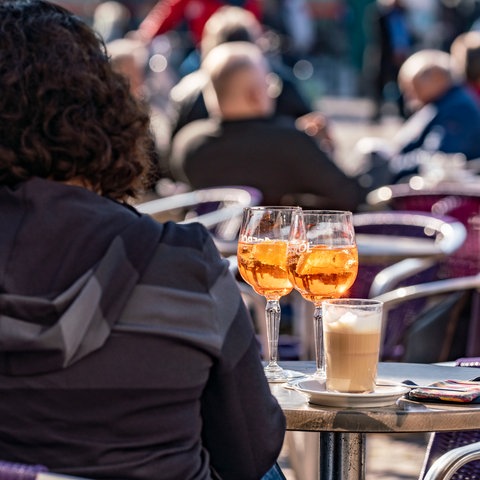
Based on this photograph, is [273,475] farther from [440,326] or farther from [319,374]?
[440,326]

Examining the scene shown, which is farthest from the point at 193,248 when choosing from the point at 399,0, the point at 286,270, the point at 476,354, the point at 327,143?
the point at 399,0

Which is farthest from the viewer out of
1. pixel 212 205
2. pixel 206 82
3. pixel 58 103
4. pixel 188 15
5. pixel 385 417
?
pixel 188 15

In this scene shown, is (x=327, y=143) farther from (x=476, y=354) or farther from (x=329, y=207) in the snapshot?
(x=476, y=354)

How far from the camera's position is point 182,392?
185cm

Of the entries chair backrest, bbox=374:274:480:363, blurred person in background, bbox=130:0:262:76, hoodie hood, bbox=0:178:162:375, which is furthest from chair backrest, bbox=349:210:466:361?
blurred person in background, bbox=130:0:262:76

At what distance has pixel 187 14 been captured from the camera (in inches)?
452

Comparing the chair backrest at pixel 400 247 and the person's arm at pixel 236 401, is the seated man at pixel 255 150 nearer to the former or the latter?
the chair backrest at pixel 400 247

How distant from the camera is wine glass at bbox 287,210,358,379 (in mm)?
2303

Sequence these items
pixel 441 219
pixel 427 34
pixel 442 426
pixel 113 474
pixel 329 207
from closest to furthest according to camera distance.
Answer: pixel 113 474 < pixel 442 426 < pixel 441 219 < pixel 329 207 < pixel 427 34

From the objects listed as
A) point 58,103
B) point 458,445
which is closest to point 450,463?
point 458,445

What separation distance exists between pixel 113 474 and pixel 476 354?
8.38 feet

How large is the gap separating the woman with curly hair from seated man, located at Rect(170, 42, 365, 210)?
3.81 metres

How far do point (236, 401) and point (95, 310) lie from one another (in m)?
0.26

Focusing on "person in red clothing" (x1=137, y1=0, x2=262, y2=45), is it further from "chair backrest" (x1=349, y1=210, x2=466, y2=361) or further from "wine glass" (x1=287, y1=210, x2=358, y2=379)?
"wine glass" (x1=287, y1=210, x2=358, y2=379)
